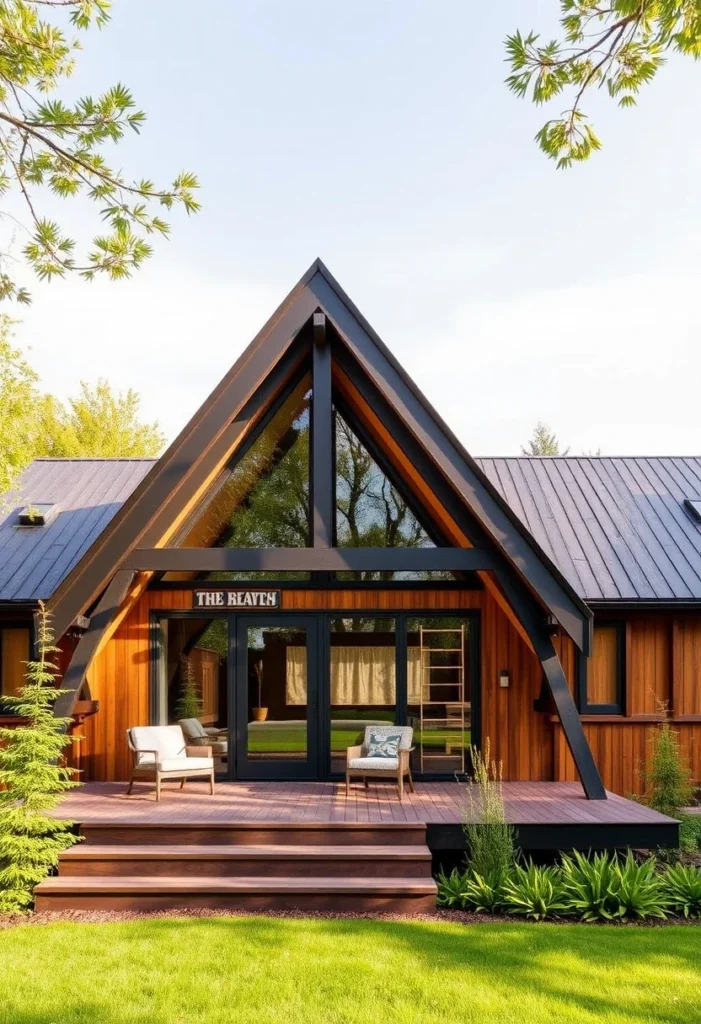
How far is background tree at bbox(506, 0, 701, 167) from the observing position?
460 cm

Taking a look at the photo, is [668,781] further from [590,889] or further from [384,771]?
[384,771]

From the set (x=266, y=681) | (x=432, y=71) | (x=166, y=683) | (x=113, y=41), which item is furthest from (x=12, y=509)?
(x=432, y=71)

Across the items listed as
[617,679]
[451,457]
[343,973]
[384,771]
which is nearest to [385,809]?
[384,771]

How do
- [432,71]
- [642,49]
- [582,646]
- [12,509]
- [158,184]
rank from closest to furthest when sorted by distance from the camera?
[642,49], [158,184], [432,71], [582,646], [12,509]

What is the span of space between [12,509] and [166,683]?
13.0 feet

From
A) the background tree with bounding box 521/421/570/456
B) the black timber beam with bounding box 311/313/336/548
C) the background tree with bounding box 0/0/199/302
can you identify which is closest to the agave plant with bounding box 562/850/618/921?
the black timber beam with bounding box 311/313/336/548

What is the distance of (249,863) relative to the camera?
7.36 meters

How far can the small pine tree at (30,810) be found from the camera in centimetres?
700

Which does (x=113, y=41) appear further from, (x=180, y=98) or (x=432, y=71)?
(x=432, y=71)

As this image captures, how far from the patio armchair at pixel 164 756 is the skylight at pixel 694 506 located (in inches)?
312

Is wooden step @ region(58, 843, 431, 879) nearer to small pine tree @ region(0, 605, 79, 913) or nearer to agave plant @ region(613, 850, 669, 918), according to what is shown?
small pine tree @ region(0, 605, 79, 913)

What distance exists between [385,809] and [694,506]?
707cm

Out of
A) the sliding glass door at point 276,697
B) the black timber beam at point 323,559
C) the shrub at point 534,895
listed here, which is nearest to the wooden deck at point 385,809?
the sliding glass door at point 276,697

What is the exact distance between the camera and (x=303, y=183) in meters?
8.59
